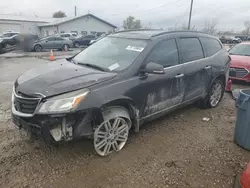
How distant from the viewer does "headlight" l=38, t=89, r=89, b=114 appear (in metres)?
2.62

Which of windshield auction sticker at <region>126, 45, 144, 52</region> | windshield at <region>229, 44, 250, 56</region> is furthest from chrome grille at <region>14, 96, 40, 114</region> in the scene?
windshield at <region>229, 44, 250, 56</region>

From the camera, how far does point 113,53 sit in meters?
3.73

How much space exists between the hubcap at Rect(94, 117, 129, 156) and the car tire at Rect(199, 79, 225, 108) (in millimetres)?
2498

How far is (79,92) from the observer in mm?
2764

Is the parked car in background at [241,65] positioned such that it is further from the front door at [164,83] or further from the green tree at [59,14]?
the green tree at [59,14]

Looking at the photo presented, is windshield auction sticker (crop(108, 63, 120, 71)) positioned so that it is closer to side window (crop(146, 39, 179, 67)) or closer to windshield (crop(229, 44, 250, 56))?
side window (crop(146, 39, 179, 67))

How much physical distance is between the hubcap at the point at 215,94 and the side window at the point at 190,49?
99 centimetres

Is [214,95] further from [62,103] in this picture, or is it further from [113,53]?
[62,103]

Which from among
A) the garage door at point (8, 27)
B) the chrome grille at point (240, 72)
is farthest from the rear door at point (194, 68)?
the garage door at point (8, 27)

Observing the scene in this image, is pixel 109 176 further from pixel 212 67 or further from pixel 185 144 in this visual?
pixel 212 67

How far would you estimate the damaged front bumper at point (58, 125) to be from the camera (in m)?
2.64

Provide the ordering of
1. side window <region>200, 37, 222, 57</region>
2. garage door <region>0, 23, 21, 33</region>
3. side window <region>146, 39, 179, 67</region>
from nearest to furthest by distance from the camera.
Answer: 1. side window <region>146, 39, 179, 67</region>
2. side window <region>200, 37, 222, 57</region>
3. garage door <region>0, 23, 21, 33</region>

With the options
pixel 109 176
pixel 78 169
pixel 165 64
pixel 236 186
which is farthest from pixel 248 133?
pixel 78 169

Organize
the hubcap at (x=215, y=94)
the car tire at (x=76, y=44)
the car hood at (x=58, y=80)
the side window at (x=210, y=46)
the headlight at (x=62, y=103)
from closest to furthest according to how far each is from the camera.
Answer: the headlight at (x=62, y=103) < the car hood at (x=58, y=80) < the side window at (x=210, y=46) < the hubcap at (x=215, y=94) < the car tire at (x=76, y=44)
